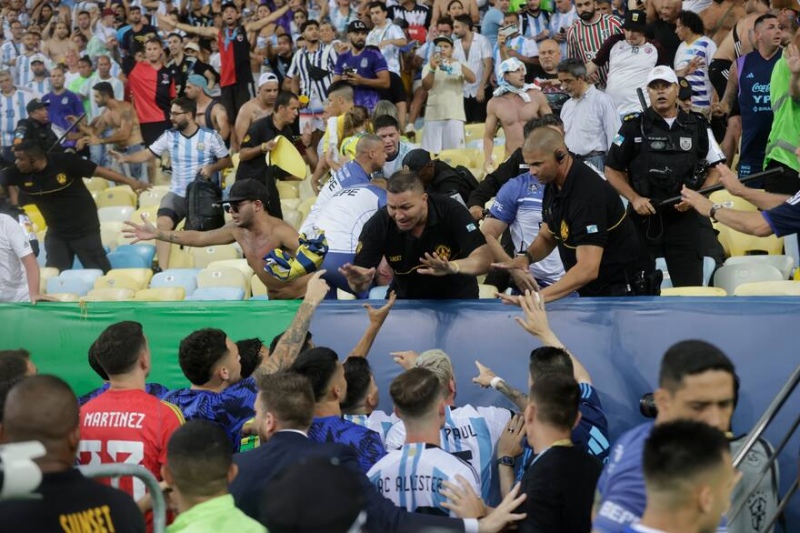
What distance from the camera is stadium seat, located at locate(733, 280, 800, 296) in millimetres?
7449

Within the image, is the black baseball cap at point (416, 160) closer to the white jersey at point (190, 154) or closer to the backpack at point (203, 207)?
the backpack at point (203, 207)

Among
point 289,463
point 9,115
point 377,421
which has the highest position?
point 9,115

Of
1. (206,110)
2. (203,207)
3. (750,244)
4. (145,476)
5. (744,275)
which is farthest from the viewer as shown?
(206,110)

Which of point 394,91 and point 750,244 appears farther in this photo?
point 394,91

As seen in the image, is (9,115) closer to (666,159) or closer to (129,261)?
(129,261)

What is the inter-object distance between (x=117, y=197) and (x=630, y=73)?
278 inches

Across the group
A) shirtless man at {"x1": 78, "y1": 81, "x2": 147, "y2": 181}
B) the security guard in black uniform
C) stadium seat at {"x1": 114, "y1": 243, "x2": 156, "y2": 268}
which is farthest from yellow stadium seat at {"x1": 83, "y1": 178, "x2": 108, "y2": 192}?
stadium seat at {"x1": 114, "y1": 243, "x2": 156, "y2": 268}

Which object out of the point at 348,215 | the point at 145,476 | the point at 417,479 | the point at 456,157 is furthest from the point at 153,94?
the point at 145,476

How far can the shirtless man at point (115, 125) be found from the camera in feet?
55.8

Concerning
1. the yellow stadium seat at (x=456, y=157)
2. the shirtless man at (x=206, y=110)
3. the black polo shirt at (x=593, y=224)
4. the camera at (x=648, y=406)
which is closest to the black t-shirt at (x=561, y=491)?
the camera at (x=648, y=406)

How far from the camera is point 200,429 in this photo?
13.9ft

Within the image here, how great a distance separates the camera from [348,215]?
8.46m

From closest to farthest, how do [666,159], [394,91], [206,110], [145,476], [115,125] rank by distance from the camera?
[145,476]
[666,159]
[394,91]
[206,110]
[115,125]

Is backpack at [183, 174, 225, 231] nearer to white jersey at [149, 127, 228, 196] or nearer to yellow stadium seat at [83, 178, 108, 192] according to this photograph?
white jersey at [149, 127, 228, 196]
